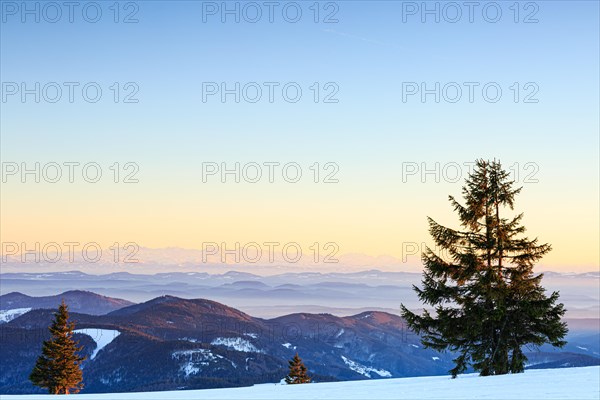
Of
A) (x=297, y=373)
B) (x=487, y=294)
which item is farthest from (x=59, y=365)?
(x=487, y=294)

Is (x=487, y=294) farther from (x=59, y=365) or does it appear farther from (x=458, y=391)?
(x=59, y=365)

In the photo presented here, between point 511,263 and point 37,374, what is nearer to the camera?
point 511,263

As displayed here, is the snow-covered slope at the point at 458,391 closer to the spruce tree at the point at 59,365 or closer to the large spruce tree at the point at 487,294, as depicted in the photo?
the large spruce tree at the point at 487,294

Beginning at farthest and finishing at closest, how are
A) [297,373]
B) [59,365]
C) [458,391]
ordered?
[297,373] → [59,365] → [458,391]

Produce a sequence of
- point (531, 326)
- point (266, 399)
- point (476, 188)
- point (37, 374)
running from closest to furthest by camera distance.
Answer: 1. point (266, 399)
2. point (531, 326)
3. point (476, 188)
4. point (37, 374)

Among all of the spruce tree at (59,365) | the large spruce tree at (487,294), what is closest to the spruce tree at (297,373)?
the spruce tree at (59,365)

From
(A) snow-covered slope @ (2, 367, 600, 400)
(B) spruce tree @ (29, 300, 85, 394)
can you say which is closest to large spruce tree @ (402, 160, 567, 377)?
(A) snow-covered slope @ (2, 367, 600, 400)

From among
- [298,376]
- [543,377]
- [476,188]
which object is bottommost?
[298,376]

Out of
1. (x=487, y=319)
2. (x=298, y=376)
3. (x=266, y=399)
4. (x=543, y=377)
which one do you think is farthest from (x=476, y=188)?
(x=298, y=376)

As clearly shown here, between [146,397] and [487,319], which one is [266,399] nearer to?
[146,397]
